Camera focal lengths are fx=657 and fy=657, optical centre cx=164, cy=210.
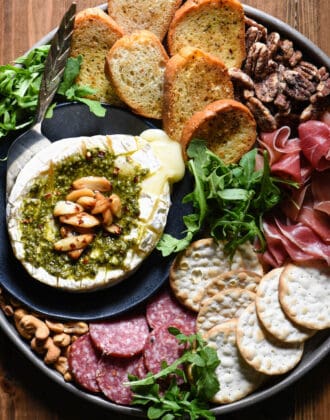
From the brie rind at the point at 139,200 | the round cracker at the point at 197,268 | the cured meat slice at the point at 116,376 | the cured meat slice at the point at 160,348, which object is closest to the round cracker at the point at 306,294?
the round cracker at the point at 197,268

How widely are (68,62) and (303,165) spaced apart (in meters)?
1.19

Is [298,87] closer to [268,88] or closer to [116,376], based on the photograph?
[268,88]

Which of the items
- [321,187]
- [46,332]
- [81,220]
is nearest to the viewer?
[81,220]

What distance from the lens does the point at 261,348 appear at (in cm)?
300

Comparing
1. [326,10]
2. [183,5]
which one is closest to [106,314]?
[183,5]

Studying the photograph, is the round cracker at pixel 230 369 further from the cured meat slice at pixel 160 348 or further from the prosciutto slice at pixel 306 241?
the prosciutto slice at pixel 306 241

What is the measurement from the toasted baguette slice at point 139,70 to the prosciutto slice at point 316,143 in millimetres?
689

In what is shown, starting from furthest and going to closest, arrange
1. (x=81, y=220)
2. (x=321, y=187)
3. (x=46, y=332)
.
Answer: (x=321, y=187), (x=46, y=332), (x=81, y=220)

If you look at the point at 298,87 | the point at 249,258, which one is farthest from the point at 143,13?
the point at 249,258

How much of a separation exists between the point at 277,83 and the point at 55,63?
1024 millimetres

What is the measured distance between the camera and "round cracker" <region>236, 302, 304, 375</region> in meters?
2.96

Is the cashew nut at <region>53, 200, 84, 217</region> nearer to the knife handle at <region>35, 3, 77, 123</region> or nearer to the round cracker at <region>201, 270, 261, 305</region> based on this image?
the knife handle at <region>35, 3, 77, 123</region>

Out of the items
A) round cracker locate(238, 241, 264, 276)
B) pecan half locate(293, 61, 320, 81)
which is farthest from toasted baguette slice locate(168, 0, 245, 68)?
round cracker locate(238, 241, 264, 276)

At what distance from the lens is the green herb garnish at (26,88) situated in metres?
3.00
